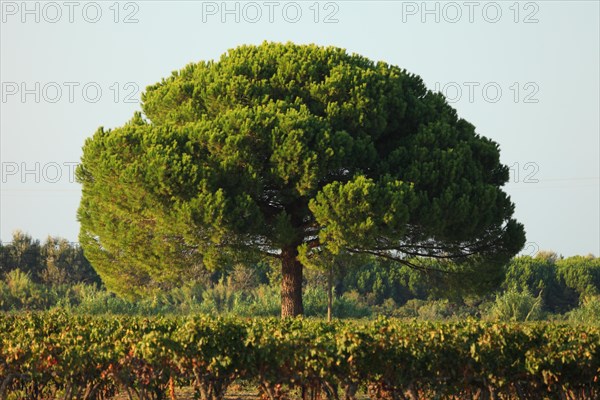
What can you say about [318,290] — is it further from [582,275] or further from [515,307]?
[582,275]

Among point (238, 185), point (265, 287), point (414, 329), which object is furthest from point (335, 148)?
point (265, 287)

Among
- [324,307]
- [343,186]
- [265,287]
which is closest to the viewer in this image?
[343,186]

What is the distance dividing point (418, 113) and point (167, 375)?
1786 cm

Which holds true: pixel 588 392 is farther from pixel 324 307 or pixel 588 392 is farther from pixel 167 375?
pixel 324 307

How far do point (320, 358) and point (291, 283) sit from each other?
1523cm

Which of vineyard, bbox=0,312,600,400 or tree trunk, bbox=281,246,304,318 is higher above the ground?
tree trunk, bbox=281,246,304,318

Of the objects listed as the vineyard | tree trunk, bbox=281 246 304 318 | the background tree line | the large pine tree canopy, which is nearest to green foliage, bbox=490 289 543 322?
the background tree line

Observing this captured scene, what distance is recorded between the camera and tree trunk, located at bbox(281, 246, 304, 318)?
96.6 ft

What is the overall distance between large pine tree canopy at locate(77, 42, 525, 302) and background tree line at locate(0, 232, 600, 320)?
237cm

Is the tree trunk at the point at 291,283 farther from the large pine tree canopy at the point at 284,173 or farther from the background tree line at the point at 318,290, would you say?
the background tree line at the point at 318,290

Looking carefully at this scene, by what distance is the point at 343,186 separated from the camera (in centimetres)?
2667

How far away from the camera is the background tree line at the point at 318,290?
1502 inches

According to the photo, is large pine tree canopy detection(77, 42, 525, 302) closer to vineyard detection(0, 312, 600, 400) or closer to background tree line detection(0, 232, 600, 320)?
background tree line detection(0, 232, 600, 320)

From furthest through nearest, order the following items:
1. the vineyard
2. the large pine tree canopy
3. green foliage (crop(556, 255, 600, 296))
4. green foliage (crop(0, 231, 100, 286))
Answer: green foliage (crop(556, 255, 600, 296)), green foliage (crop(0, 231, 100, 286)), the large pine tree canopy, the vineyard
